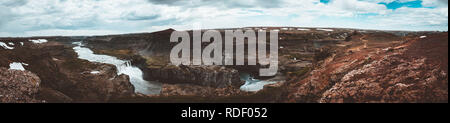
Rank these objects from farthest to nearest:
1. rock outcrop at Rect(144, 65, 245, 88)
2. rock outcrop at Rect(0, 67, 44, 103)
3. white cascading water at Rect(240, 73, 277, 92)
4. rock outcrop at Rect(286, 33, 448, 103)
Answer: rock outcrop at Rect(144, 65, 245, 88)
white cascading water at Rect(240, 73, 277, 92)
rock outcrop at Rect(0, 67, 44, 103)
rock outcrop at Rect(286, 33, 448, 103)

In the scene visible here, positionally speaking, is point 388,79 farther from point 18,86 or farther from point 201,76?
point 201,76

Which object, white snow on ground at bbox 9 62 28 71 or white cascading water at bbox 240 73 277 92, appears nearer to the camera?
white snow on ground at bbox 9 62 28 71

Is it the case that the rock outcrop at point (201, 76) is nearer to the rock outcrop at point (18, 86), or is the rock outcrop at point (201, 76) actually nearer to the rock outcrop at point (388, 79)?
the rock outcrop at point (388, 79)

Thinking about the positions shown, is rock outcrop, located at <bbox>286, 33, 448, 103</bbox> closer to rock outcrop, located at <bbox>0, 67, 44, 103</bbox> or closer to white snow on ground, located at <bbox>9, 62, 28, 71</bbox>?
rock outcrop, located at <bbox>0, 67, 44, 103</bbox>

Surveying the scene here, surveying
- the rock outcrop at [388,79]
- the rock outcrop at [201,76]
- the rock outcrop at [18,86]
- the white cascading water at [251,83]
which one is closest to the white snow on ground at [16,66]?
the rock outcrop at [18,86]

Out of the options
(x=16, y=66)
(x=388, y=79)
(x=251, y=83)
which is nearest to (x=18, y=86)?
(x=16, y=66)

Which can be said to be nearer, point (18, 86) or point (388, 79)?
point (388, 79)

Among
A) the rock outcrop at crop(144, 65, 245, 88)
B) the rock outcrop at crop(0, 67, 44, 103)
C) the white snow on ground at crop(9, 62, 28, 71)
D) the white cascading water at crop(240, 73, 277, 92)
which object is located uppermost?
the white snow on ground at crop(9, 62, 28, 71)

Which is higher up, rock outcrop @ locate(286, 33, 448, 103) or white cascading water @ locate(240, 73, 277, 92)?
rock outcrop @ locate(286, 33, 448, 103)

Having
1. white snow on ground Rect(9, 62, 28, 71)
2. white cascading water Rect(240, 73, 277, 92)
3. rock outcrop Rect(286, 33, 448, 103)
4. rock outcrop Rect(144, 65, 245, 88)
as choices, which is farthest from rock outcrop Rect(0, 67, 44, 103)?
white cascading water Rect(240, 73, 277, 92)
